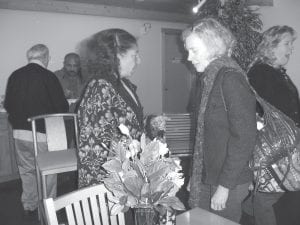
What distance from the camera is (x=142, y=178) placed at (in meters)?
0.92

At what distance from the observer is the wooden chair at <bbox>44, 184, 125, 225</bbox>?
3.49 ft

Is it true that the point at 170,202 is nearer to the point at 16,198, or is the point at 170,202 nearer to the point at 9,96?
the point at 9,96

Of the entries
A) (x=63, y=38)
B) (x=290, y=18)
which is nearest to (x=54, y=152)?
(x=290, y=18)

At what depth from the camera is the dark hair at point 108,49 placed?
1558 millimetres

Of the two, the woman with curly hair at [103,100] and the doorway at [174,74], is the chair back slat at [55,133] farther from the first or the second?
the doorway at [174,74]

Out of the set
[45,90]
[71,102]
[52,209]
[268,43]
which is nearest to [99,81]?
[52,209]

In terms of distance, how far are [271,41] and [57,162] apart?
70.8 inches

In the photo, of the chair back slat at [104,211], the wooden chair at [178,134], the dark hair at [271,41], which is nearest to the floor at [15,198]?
the wooden chair at [178,134]

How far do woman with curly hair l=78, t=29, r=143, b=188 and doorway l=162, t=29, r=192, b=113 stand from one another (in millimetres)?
5177

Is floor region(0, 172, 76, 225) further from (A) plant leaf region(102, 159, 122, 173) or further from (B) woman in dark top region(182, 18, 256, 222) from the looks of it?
(A) plant leaf region(102, 159, 122, 173)

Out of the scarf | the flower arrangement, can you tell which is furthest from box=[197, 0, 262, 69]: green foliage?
the flower arrangement

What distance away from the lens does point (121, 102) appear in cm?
158

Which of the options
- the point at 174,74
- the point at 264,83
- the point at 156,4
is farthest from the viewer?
the point at 174,74

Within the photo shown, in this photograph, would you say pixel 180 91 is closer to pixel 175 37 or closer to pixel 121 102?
pixel 175 37
